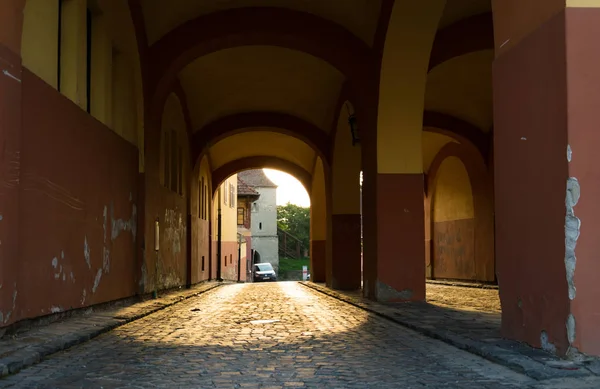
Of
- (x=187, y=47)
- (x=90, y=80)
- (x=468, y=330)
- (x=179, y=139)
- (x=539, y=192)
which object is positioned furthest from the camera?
(x=179, y=139)

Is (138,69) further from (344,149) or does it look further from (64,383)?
(64,383)

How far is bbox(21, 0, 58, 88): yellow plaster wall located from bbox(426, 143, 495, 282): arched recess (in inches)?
582

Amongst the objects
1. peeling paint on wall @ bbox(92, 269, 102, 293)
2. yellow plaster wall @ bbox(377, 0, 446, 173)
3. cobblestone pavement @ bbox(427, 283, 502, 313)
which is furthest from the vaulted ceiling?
peeling paint on wall @ bbox(92, 269, 102, 293)

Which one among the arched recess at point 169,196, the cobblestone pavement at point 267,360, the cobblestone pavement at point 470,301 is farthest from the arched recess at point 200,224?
the cobblestone pavement at point 267,360

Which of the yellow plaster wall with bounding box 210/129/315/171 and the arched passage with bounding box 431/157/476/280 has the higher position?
the yellow plaster wall with bounding box 210/129/315/171

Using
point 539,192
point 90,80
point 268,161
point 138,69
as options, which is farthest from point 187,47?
point 268,161

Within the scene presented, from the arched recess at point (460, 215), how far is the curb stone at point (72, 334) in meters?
12.2

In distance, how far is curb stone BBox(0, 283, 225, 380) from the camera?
5.22 m

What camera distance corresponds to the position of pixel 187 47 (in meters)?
13.0

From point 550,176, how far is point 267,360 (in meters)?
2.81

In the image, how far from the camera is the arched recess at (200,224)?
778 inches

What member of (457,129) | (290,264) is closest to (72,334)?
(457,129)

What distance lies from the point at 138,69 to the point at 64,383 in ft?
28.9

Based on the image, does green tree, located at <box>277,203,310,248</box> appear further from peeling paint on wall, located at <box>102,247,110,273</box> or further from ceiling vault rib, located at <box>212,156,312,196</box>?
peeling paint on wall, located at <box>102,247,110,273</box>
